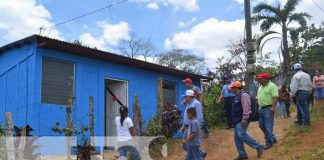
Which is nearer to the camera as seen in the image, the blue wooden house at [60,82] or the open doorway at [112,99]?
the blue wooden house at [60,82]

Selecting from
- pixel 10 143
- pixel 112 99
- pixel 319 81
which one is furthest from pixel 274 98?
pixel 112 99

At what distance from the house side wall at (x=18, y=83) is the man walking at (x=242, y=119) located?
469 cm

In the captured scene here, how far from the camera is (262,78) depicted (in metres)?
9.77

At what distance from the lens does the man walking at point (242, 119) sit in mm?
8914

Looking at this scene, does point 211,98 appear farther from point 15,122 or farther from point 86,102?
point 15,122

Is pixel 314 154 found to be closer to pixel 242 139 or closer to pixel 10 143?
pixel 242 139

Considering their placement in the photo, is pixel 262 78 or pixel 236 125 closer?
pixel 236 125

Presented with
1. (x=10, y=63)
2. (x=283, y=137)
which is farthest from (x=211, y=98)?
(x=10, y=63)

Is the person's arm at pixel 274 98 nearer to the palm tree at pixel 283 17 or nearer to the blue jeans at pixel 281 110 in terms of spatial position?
the blue jeans at pixel 281 110

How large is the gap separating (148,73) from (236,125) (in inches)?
221

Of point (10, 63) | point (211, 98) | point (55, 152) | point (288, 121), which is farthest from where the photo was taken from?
point (211, 98)

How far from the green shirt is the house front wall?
4.55 metres

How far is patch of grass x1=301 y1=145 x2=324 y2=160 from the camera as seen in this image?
27.7ft

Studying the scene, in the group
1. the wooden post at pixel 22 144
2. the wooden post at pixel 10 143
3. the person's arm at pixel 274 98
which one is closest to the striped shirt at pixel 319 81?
the person's arm at pixel 274 98
